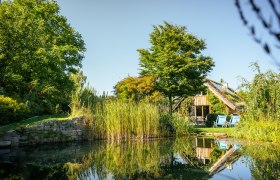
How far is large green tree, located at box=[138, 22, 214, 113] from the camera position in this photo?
19.3m

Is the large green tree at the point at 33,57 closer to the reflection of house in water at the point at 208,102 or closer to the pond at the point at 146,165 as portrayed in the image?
the pond at the point at 146,165

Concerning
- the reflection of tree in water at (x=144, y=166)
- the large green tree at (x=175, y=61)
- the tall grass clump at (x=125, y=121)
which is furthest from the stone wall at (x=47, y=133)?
the large green tree at (x=175, y=61)

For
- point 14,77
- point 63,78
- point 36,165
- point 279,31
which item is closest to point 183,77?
point 63,78

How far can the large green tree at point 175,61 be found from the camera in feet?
63.3

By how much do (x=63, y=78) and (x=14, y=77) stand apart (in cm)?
478

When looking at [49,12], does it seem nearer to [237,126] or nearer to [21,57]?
[21,57]

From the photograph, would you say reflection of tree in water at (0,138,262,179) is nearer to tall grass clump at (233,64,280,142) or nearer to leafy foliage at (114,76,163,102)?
tall grass clump at (233,64,280,142)

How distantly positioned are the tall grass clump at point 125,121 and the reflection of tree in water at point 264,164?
5.52m

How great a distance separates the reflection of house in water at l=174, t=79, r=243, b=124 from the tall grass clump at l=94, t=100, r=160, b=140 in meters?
10.1

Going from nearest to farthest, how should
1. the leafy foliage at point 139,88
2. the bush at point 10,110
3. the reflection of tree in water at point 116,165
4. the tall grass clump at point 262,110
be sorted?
the reflection of tree in water at point 116,165 → the bush at point 10,110 → the tall grass clump at point 262,110 → the leafy foliage at point 139,88

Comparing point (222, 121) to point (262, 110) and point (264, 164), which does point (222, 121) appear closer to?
point (262, 110)

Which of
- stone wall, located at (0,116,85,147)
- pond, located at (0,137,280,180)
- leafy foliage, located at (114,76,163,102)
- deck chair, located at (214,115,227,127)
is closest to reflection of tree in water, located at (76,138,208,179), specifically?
pond, located at (0,137,280,180)

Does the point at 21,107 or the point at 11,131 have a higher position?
the point at 21,107

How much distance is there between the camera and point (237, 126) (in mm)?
14062
